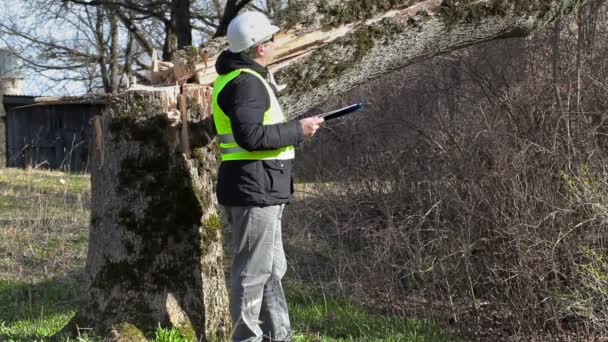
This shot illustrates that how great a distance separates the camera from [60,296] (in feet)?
24.6

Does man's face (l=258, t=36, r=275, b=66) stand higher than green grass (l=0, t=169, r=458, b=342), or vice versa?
man's face (l=258, t=36, r=275, b=66)

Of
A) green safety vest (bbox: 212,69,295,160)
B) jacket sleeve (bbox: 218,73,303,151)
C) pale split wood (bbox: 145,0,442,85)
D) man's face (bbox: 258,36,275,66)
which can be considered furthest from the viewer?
pale split wood (bbox: 145,0,442,85)

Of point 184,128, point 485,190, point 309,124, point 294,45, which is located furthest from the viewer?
point 485,190

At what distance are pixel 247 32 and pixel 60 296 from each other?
436cm

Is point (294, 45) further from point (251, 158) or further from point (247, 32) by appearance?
point (251, 158)

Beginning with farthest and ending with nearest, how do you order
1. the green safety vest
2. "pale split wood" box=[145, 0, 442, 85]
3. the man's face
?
"pale split wood" box=[145, 0, 442, 85] < the man's face < the green safety vest

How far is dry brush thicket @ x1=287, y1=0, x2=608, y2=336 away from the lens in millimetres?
6422

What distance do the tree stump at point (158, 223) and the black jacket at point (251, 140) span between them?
76 centimetres

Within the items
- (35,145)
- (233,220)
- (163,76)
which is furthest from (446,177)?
(35,145)

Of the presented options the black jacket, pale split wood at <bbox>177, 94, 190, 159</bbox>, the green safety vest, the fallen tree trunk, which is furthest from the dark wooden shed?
the black jacket

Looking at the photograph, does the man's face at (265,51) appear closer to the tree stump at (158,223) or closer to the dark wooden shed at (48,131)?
the tree stump at (158,223)

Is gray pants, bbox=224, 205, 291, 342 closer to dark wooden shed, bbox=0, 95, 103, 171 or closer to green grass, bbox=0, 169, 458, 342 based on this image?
green grass, bbox=0, 169, 458, 342

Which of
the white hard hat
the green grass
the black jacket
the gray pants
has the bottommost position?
the green grass

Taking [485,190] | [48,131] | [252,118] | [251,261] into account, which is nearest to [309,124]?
[252,118]
